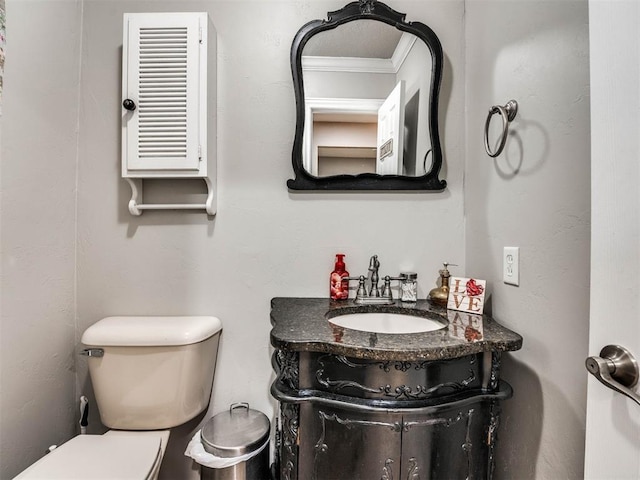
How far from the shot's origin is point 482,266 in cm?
128

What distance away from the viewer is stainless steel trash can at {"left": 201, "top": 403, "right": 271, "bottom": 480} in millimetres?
1130

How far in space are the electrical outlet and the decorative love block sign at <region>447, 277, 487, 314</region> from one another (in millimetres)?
78

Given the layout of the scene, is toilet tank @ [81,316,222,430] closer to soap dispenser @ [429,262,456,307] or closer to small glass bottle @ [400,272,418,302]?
small glass bottle @ [400,272,418,302]

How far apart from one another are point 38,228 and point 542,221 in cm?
166

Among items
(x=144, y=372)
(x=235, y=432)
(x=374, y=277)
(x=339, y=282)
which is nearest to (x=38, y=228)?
(x=144, y=372)

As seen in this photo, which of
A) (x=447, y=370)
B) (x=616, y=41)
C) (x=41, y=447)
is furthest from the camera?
(x=41, y=447)

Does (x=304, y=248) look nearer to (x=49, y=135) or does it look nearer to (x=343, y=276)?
(x=343, y=276)

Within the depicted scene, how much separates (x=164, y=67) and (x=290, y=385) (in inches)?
47.7

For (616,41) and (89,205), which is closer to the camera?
(616,41)

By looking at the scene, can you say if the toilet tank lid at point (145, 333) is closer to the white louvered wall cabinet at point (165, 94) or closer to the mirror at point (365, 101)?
the white louvered wall cabinet at point (165, 94)

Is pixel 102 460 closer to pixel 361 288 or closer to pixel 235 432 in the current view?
pixel 235 432

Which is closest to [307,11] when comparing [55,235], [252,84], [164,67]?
[252,84]

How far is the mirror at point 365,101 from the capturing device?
4.54 ft

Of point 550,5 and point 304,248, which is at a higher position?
point 550,5
